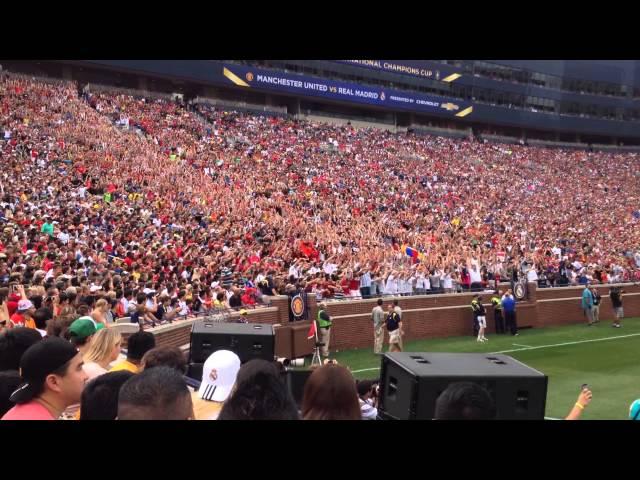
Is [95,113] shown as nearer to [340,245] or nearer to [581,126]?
[340,245]

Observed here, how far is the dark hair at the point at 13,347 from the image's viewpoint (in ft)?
16.6

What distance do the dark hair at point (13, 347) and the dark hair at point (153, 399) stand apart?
222cm

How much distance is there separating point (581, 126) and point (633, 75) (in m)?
10.3

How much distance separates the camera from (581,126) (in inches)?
2940

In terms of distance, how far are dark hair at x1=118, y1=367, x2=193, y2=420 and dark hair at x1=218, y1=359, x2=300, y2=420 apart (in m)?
0.29

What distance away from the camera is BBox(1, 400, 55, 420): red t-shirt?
148 inches

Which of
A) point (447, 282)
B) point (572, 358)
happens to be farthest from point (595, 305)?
point (572, 358)

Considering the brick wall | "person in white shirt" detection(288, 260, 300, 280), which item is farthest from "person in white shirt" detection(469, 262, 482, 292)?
"person in white shirt" detection(288, 260, 300, 280)

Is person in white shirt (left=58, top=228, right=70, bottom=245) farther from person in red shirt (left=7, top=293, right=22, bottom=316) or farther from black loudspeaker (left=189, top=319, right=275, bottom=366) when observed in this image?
black loudspeaker (left=189, top=319, right=275, bottom=366)

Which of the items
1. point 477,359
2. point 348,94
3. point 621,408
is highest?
point 348,94

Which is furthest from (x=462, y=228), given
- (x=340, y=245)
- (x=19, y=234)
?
(x=19, y=234)

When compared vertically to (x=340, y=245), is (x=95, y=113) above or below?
above

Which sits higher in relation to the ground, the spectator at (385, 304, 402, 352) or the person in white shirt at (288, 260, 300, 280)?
the person in white shirt at (288, 260, 300, 280)
